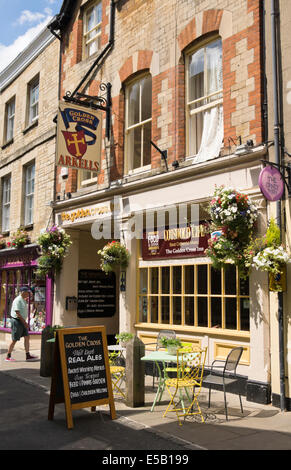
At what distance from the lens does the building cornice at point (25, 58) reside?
1433 cm

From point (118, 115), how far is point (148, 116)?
0.82 m

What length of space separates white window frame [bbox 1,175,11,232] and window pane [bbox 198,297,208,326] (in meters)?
9.71

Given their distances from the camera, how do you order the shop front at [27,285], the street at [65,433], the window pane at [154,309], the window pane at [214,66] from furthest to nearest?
the shop front at [27,285] → the window pane at [154,309] → the window pane at [214,66] → the street at [65,433]

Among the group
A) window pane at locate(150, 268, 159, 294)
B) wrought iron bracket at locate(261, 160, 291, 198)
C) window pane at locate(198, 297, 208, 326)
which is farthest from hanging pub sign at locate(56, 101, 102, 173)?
wrought iron bracket at locate(261, 160, 291, 198)

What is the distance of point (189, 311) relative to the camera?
8852mm

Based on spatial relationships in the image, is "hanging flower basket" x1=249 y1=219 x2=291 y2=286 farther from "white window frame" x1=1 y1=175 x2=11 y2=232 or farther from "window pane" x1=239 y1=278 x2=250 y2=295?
"white window frame" x1=1 y1=175 x2=11 y2=232

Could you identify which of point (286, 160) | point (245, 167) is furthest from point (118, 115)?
point (286, 160)

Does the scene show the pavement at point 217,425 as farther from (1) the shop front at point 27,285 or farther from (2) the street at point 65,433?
(1) the shop front at point 27,285

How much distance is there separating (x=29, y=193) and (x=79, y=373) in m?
10.1

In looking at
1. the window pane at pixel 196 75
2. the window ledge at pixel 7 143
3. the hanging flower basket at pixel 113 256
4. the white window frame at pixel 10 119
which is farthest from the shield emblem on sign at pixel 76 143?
the white window frame at pixel 10 119

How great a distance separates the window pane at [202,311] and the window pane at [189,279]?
0.32m

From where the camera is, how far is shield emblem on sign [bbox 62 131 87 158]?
9.81 m

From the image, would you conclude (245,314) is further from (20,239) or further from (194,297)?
(20,239)

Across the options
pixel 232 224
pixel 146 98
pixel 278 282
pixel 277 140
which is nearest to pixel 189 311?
pixel 232 224
